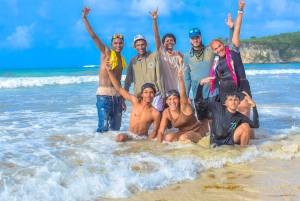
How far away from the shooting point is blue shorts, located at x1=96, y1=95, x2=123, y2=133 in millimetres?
5773

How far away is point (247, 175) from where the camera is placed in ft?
12.8

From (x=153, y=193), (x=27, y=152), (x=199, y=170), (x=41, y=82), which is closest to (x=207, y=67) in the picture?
(x=199, y=170)

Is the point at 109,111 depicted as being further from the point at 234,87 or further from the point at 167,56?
the point at 234,87

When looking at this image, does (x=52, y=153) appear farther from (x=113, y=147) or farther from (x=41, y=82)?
(x=41, y=82)

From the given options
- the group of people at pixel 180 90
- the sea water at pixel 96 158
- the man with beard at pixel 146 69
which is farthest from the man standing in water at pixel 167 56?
the sea water at pixel 96 158

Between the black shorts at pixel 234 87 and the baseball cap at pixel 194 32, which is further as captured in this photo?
the baseball cap at pixel 194 32

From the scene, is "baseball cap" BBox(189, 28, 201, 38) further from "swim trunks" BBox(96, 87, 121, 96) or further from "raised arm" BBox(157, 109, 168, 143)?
"swim trunks" BBox(96, 87, 121, 96)

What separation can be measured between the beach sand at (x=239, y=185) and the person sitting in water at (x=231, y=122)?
74cm

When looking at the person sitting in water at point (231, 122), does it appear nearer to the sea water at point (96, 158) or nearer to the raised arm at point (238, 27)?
the sea water at point (96, 158)

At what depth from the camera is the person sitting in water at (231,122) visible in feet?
16.1

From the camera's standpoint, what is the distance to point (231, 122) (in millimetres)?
4914

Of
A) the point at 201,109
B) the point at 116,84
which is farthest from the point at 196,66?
the point at 116,84

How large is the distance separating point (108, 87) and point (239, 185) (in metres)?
3.03

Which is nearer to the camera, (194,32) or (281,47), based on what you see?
(194,32)
